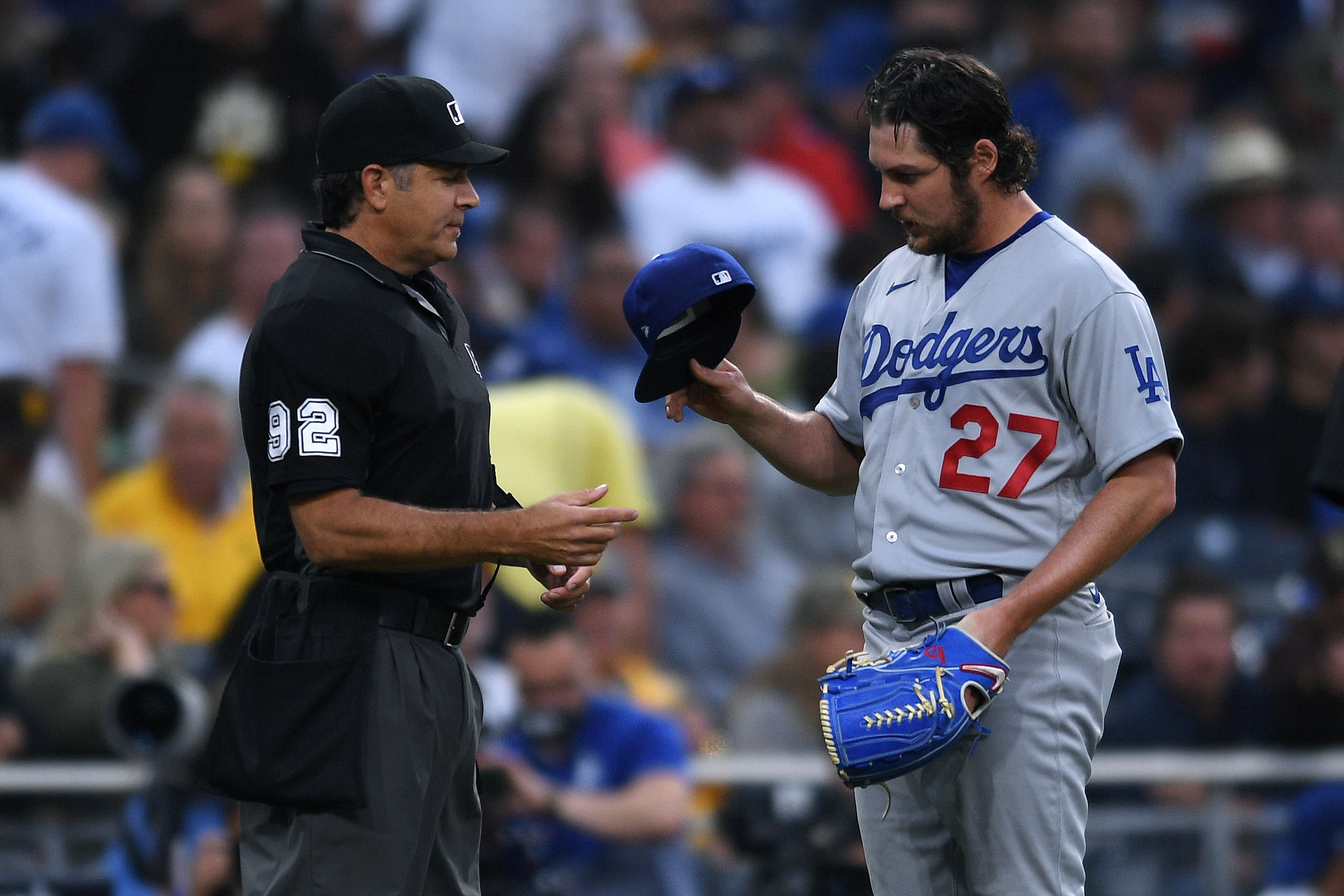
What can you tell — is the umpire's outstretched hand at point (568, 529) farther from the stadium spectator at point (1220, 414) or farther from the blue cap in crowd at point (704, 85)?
the blue cap in crowd at point (704, 85)

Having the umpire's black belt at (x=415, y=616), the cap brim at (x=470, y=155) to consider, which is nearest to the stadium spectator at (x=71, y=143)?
the cap brim at (x=470, y=155)

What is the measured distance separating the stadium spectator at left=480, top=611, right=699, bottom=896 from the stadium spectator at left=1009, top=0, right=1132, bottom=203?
18.3 feet

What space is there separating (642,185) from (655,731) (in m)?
4.24

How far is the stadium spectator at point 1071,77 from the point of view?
10828mm

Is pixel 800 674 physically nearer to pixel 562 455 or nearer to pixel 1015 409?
pixel 562 455

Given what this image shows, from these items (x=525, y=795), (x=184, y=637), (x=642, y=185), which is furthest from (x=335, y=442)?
(x=642, y=185)

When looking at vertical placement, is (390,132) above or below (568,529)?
above

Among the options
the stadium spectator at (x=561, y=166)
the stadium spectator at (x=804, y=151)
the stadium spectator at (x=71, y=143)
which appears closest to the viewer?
the stadium spectator at (x=71, y=143)

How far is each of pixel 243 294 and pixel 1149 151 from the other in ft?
18.1

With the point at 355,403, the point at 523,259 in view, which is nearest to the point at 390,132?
the point at 355,403

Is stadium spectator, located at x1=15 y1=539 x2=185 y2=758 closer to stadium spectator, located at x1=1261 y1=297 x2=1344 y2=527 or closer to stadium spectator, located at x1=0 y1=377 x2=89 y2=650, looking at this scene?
stadium spectator, located at x1=0 y1=377 x2=89 y2=650

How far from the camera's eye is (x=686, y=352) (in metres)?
3.91

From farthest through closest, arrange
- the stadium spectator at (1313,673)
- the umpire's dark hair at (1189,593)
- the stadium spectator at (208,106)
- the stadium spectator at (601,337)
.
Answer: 1. the stadium spectator at (208,106)
2. the stadium spectator at (601,337)
3. the umpire's dark hair at (1189,593)
4. the stadium spectator at (1313,673)

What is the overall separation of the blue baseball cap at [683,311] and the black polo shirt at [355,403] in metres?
0.38
